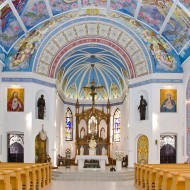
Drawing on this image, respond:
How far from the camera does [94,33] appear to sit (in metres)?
27.6

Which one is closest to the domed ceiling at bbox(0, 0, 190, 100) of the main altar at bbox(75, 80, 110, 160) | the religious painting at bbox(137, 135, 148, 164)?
the religious painting at bbox(137, 135, 148, 164)

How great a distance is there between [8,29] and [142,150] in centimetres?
1093

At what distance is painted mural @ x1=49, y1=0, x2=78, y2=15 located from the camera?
2414 cm

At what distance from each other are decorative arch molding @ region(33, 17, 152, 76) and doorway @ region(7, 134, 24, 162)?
13.8ft

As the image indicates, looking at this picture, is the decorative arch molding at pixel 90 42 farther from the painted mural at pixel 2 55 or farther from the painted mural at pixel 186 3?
the painted mural at pixel 186 3

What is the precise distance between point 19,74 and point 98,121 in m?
12.1

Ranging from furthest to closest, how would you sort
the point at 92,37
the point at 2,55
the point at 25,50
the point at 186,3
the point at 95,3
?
the point at 92,37
the point at 25,50
the point at 2,55
the point at 95,3
the point at 186,3

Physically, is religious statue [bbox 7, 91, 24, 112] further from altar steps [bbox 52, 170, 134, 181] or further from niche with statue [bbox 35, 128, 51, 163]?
altar steps [bbox 52, 170, 134, 181]

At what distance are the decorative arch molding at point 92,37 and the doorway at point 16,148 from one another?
4192 mm

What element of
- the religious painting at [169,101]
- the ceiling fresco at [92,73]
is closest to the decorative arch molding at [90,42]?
the ceiling fresco at [92,73]

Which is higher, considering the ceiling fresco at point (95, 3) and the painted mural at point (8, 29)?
the ceiling fresco at point (95, 3)

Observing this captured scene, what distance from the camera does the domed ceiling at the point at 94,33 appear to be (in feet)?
78.4

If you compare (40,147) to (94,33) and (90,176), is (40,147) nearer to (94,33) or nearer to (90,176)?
(90,176)

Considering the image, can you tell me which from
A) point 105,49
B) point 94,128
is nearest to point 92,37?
point 105,49
